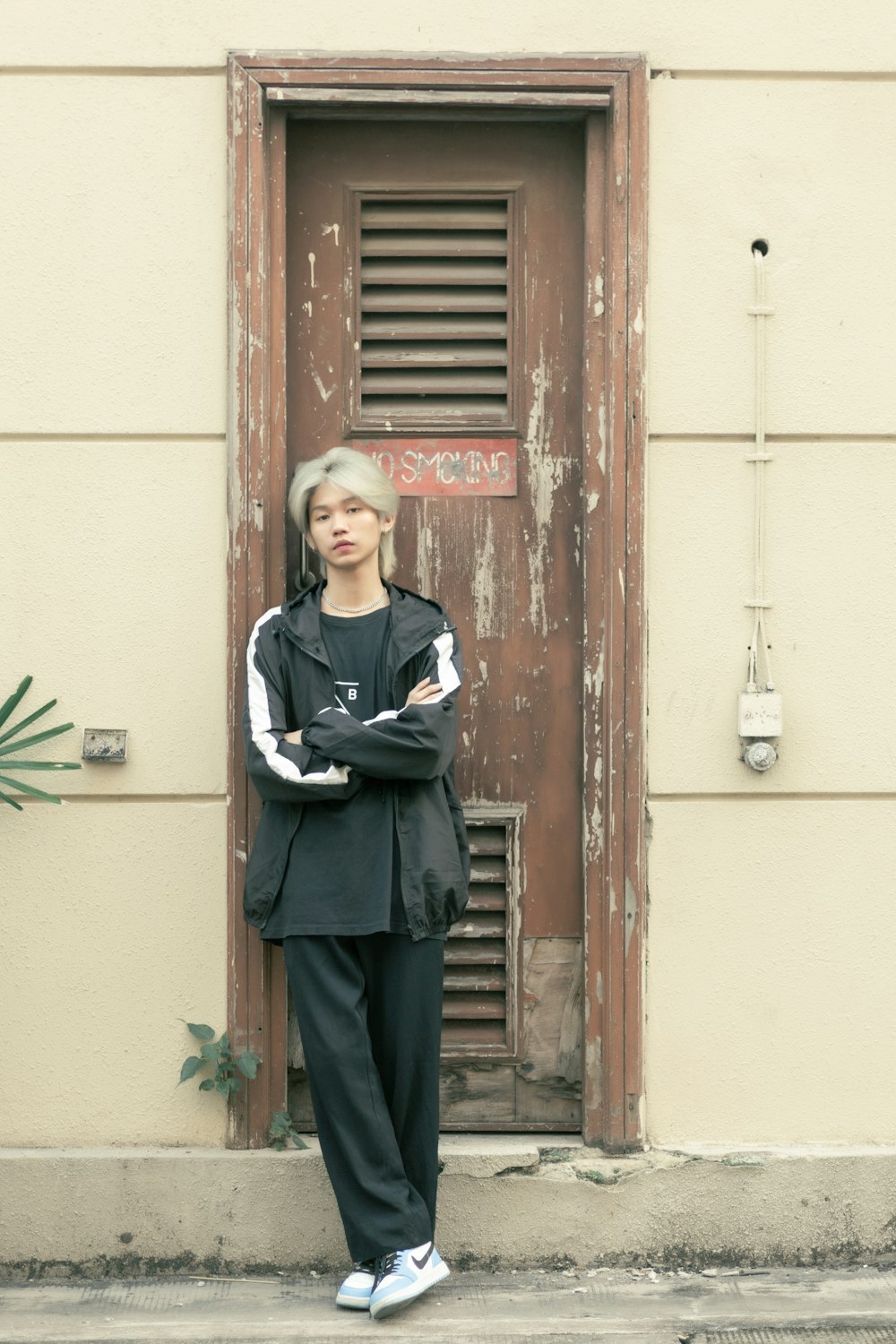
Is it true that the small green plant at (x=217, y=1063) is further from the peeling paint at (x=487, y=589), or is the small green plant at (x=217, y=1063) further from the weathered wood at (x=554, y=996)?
the peeling paint at (x=487, y=589)

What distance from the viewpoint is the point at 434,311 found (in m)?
3.81

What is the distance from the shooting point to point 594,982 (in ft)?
12.3

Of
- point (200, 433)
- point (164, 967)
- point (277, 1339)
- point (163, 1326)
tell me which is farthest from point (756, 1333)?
point (200, 433)

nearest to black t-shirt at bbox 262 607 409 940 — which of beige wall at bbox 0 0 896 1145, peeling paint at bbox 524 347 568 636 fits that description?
beige wall at bbox 0 0 896 1145

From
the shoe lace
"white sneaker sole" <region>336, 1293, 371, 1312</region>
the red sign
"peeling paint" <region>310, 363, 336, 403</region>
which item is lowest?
"white sneaker sole" <region>336, 1293, 371, 1312</region>

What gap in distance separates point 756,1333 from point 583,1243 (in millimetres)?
521

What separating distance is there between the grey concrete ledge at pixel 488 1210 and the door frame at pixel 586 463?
Answer: 0.14 m

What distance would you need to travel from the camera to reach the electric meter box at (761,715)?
3.66 metres

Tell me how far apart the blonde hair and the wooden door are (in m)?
0.29

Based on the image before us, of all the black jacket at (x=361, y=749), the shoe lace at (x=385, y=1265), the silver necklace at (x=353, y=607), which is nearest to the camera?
the black jacket at (x=361, y=749)

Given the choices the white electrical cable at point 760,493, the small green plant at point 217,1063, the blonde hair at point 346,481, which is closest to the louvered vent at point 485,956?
the small green plant at point 217,1063

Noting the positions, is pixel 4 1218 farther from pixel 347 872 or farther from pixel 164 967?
pixel 347 872

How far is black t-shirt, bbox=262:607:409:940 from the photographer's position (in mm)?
3371

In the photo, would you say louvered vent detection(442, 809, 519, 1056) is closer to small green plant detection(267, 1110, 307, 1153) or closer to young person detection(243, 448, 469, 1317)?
young person detection(243, 448, 469, 1317)
